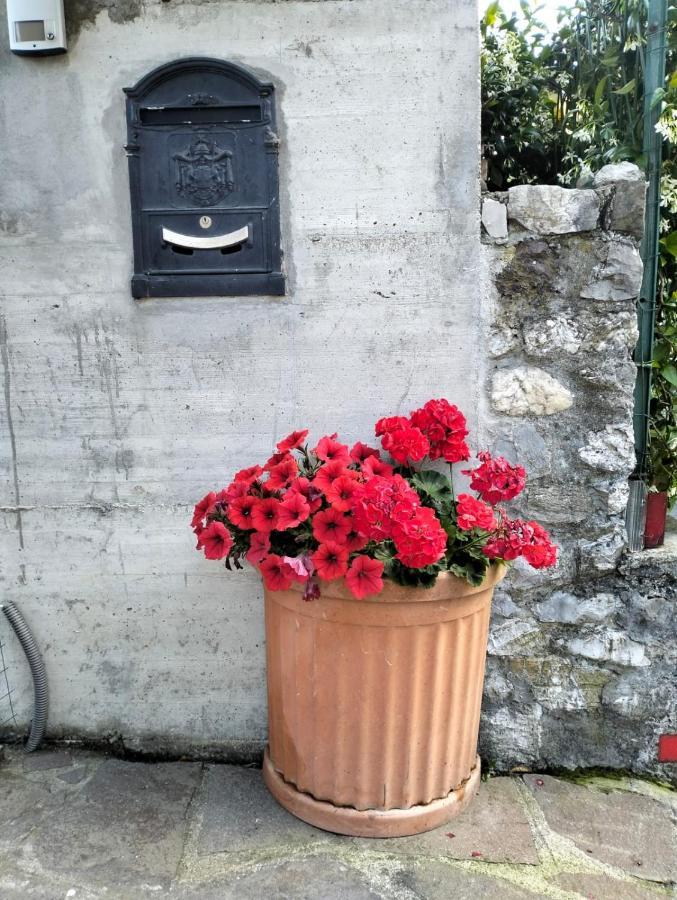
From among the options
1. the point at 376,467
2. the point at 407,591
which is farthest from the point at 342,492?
the point at 407,591

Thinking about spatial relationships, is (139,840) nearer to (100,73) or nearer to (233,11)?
(100,73)

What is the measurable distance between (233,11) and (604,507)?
6.02 feet

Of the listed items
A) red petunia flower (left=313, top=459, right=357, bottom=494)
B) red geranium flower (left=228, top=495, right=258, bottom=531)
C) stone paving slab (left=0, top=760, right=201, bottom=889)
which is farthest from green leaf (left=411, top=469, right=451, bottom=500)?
stone paving slab (left=0, top=760, right=201, bottom=889)

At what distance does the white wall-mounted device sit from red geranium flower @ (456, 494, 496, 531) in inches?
68.1

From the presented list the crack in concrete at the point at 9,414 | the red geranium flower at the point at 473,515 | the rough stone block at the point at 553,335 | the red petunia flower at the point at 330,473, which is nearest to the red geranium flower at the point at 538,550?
the red geranium flower at the point at 473,515

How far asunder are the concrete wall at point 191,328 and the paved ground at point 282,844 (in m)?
0.23

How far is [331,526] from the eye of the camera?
69.4 inches

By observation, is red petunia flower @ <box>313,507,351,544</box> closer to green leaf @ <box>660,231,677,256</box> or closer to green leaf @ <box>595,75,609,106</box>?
green leaf @ <box>660,231,677,256</box>

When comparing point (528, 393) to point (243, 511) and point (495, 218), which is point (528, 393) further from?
point (243, 511)

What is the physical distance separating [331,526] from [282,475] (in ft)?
0.69

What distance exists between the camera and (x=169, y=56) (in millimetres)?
2102

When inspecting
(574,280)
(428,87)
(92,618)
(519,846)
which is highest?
(428,87)

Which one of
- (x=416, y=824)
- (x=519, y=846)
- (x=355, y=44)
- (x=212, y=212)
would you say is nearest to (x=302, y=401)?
(x=212, y=212)

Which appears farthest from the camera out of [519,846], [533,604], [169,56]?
[533,604]
